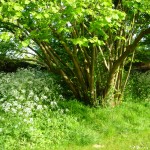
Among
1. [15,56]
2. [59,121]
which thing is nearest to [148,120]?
[59,121]

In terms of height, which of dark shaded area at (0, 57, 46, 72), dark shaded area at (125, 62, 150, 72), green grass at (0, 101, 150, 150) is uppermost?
dark shaded area at (125, 62, 150, 72)

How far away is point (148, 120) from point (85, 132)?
310 cm

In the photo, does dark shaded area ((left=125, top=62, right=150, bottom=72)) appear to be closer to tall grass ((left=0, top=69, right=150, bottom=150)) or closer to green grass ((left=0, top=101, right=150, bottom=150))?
tall grass ((left=0, top=69, right=150, bottom=150))

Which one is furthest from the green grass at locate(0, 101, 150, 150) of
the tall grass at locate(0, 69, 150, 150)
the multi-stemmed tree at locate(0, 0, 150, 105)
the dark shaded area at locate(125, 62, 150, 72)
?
the dark shaded area at locate(125, 62, 150, 72)

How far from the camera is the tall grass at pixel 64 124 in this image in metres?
8.55

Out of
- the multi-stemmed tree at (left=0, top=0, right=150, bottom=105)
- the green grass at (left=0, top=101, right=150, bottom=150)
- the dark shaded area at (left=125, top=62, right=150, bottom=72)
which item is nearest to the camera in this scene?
the green grass at (left=0, top=101, right=150, bottom=150)

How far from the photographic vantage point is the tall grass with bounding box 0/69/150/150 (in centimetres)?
855

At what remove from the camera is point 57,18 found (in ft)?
24.6

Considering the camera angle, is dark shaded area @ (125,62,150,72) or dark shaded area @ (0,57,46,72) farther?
dark shaded area @ (125,62,150,72)

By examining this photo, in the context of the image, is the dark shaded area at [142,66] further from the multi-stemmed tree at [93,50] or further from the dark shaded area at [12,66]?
the dark shaded area at [12,66]

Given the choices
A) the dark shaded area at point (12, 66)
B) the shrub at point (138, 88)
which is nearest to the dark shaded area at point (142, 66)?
the shrub at point (138, 88)

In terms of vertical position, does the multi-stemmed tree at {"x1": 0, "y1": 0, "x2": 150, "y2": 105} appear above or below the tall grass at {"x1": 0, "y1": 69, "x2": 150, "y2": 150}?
above

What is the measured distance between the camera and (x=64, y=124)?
977 cm

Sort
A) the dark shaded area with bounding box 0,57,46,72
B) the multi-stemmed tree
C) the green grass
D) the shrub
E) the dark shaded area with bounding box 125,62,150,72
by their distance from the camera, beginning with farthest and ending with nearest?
1. the dark shaded area with bounding box 125,62,150,72
2. the dark shaded area with bounding box 0,57,46,72
3. the shrub
4. the multi-stemmed tree
5. the green grass
